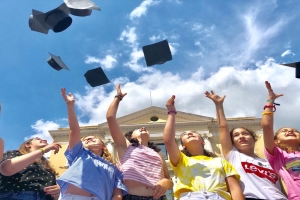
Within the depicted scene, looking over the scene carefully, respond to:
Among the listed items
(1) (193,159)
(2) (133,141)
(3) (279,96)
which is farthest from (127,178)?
(3) (279,96)

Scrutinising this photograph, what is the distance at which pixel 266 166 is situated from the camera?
2.78m

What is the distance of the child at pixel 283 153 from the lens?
8.21ft

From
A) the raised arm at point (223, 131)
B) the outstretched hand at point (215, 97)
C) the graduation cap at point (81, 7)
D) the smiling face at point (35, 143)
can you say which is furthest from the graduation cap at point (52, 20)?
the raised arm at point (223, 131)

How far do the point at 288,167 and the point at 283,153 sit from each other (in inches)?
6.1

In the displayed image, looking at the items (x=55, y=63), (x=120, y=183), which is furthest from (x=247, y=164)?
(x=55, y=63)

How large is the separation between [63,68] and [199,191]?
2.72m

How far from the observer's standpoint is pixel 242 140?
9.80 feet

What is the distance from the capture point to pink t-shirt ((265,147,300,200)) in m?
2.48

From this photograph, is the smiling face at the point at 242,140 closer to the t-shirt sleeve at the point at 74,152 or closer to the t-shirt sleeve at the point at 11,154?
the t-shirt sleeve at the point at 74,152

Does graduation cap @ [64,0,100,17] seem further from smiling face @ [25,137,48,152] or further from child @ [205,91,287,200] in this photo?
child @ [205,91,287,200]

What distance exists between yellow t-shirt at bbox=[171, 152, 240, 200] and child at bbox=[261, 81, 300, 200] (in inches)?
17.8

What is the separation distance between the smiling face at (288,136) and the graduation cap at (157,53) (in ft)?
5.94

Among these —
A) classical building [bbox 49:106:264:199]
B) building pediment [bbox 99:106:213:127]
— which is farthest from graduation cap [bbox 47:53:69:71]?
building pediment [bbox 99:106:213:127]

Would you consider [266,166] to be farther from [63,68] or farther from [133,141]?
[63,68]
